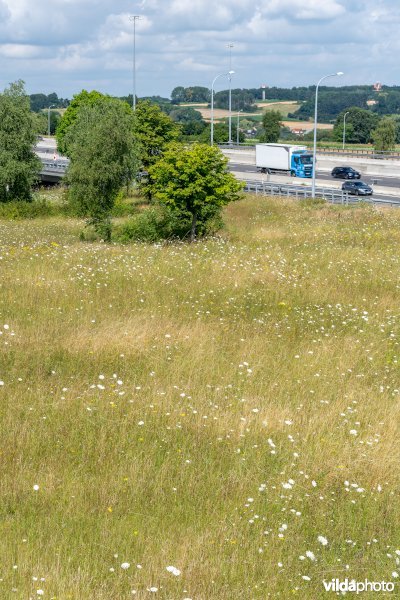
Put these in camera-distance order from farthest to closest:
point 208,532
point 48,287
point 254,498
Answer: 1. point 48,287
2. point 254,498
3. point 208,532

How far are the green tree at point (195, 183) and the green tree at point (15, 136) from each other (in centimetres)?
2205

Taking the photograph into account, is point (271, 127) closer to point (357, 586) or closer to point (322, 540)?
point (322, 540)

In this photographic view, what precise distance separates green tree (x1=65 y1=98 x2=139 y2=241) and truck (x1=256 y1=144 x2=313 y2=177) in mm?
33012

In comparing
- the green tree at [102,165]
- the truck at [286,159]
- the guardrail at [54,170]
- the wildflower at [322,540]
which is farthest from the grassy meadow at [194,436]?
the guardrail at [54,170]

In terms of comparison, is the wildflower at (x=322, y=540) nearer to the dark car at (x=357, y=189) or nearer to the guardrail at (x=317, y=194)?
the guardrail at (x=317, y=194)

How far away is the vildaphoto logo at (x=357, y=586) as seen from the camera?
239 inches

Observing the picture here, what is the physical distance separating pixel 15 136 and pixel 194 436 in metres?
43.9

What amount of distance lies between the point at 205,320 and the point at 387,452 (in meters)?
6.06

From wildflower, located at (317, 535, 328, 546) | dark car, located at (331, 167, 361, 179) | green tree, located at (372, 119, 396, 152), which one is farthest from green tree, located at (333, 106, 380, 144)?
wildflower, located at (317, 535, 328, 546)

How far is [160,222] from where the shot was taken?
30359mm

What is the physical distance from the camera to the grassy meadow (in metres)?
6.23

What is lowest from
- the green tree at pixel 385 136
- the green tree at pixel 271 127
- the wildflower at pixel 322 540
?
the wildflower at pixel 322 540

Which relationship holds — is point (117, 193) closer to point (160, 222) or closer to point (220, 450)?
point (160, 222)

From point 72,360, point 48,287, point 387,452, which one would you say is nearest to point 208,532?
point 387,452
